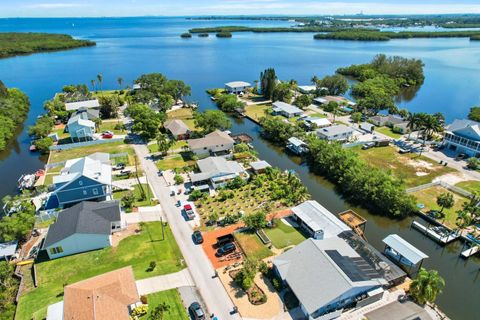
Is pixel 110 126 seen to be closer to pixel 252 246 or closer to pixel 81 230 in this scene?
pixel 81 230

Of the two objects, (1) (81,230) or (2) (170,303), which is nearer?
(2) (170,303)

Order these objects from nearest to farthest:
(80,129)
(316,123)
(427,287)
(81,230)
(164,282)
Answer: (427,287) → (164,282) → (81,230) → (80,129) → (316,123)

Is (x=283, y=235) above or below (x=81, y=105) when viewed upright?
below

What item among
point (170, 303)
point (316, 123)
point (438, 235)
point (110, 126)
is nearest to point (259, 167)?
point (438, 235)

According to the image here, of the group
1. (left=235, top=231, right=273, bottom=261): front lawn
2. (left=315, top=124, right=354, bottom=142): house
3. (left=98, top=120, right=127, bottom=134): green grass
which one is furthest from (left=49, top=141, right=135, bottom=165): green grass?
(left=315, top=124, right=354, bottom=142): house

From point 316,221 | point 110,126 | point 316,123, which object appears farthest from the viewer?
point 110,126

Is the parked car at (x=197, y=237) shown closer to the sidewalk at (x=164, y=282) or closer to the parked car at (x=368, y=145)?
the sidewalk at (x=164, y=282)

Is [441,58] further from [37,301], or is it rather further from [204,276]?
[37,301]

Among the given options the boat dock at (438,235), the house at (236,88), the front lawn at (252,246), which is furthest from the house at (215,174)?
the house at (236,88)
